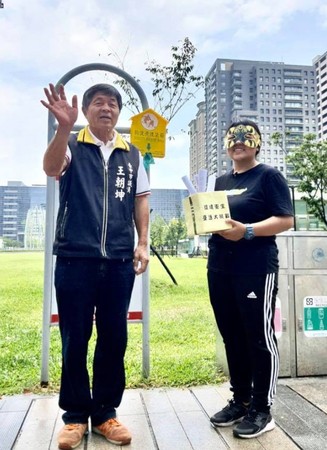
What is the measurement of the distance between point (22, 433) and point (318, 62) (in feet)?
298

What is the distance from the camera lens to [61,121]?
74.0 inches

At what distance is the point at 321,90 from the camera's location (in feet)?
269

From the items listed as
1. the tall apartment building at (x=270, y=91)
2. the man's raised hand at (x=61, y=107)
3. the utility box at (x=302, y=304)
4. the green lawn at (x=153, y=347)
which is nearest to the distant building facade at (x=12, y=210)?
the green lawn at (x=153, y=347)

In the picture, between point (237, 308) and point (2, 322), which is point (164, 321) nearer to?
point (2, 322)

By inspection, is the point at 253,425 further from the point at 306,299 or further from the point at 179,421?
the point at 306,299

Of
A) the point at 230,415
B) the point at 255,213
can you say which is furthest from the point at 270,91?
the point at 230,415

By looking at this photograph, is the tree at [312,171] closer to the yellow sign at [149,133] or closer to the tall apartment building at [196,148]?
the tall apartment building at [196,148]

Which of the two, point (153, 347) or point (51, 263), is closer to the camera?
point (51, 263)

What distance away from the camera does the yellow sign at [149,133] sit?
3.02 meters

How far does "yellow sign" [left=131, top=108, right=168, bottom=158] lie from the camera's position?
9.89ft

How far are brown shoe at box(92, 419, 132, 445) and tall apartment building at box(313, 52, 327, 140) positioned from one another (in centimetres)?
8195

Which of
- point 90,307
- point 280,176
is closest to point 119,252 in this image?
point 90,307

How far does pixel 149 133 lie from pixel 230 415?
6.63 feet

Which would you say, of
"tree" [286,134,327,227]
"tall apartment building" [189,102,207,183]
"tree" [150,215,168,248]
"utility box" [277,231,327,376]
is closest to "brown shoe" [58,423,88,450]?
"utility box" [277,231,327,376]
